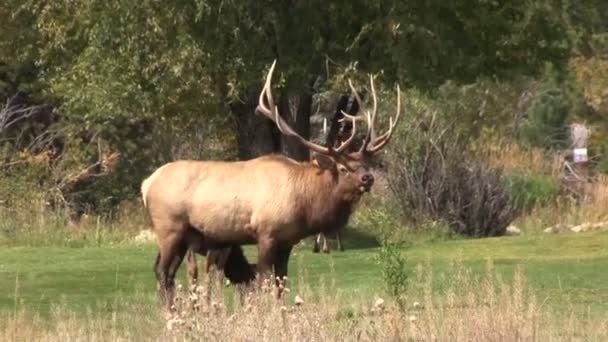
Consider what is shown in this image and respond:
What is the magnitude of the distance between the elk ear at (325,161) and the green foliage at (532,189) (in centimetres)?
1633

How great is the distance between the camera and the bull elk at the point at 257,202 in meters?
17.1

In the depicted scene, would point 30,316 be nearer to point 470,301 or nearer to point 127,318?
point 127,318

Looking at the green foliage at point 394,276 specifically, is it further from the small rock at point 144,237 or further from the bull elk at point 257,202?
the small rock at point 144,237

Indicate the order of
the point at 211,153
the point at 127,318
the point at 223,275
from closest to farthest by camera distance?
the point at 127,318
the point at 223,275
the point at 211,153

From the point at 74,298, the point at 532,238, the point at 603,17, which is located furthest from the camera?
the point at 603,17

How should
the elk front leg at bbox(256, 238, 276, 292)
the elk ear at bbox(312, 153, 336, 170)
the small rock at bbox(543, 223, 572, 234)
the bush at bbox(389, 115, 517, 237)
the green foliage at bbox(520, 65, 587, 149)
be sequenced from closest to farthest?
the elk front leg at bbox(256, 238, 276, 292) < the elk ear at bbox(312, 153, 336, 170) < the bush at bbox(389, 115, 517, 237) < the small rock at bbox(543, 223, 572, 234) < the green foliage at bbox(520, 65, 587, 149)

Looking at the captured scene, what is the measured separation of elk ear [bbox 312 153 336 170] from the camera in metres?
17.5

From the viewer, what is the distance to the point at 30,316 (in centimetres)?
1659

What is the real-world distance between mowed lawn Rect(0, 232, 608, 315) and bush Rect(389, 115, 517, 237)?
2157 mm

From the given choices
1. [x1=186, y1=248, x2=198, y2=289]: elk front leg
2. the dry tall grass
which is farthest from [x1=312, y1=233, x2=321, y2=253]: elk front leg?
the dry tall grass

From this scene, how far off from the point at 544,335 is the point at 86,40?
16.4 meters

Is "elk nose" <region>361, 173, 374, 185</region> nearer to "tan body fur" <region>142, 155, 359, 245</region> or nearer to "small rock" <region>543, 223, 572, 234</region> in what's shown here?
"tan body fur" <region>142, 155, 359, 245</region>

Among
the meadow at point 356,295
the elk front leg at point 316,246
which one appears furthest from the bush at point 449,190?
the elk front leg at point 316,246

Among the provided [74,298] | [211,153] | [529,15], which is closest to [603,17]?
[211,153]
